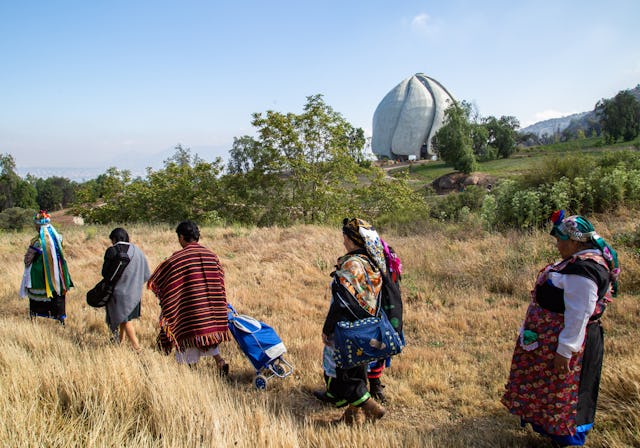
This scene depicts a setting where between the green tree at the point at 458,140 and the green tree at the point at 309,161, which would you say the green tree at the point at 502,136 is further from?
the green tree at the point at 309,161

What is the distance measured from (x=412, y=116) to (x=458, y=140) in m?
33.6

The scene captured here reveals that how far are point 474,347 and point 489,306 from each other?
140cm

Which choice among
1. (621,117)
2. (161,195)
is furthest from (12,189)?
(621,117)

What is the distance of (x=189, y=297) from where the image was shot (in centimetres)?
411

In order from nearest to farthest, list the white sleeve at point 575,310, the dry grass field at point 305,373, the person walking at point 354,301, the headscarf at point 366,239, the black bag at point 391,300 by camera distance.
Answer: the white sleeve at point 575,310, the dry grass field at point 305,373, the person walking at point 354,301, the headscarf at point 366,239, the black bag at point 391,300

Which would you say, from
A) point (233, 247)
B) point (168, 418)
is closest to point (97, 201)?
point (233, 247)

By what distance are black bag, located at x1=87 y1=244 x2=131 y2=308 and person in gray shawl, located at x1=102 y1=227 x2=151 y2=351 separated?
0.07 feet

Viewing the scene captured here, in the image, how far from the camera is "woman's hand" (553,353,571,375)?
99.3 inches

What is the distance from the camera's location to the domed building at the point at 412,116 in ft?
236

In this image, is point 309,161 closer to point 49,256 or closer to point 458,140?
point 49,256

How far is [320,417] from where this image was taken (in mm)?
3541

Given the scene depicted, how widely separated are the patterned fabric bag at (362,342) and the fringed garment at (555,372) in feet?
2.85

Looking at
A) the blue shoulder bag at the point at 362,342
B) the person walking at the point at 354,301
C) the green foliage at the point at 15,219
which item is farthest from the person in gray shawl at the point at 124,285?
the green foliage at the point at 15,219

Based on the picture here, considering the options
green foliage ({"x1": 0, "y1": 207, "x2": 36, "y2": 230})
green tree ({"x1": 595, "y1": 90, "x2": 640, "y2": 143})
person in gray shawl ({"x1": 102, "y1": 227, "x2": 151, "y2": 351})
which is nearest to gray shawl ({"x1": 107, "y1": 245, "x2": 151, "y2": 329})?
person in gray shawl ({"x1": 102, "y1": 227, "x2": 151, "y2": 351})
